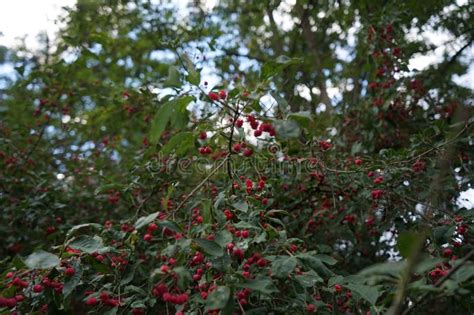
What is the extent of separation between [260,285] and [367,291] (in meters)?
0.51

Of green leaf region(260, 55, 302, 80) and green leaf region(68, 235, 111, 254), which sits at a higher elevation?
green leaf region(260, 55, 302, 80)

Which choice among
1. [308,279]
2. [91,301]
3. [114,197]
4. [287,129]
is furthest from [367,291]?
[114,197]

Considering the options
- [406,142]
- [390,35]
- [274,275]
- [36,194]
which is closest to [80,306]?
[36,194]

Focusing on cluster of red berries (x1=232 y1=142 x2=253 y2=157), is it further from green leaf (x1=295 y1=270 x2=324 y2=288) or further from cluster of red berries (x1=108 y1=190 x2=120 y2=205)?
cluster of red berries (x1=108 y1=190 x2=120 y2=205)

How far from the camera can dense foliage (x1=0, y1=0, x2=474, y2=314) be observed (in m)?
1.74

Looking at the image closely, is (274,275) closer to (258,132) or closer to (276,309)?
(276,309)

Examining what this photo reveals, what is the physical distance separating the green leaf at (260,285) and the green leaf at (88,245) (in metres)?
0.63

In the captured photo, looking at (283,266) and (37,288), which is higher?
(283,266)

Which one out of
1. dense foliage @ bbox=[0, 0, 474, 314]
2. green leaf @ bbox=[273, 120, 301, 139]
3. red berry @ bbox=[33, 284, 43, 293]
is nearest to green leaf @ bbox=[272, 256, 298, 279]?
dense foliage @ bbox=[0, 0, 474, 314]

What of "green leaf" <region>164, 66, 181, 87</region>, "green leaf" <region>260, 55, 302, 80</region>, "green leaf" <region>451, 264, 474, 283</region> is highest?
"green leaf" <region>260, 55, 302, 80</region>

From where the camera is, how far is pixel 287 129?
1587 millimetres

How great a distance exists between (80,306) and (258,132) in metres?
2.34

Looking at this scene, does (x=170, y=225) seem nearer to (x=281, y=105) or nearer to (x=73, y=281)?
(x=73, y=281)

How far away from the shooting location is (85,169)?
3.94 m
